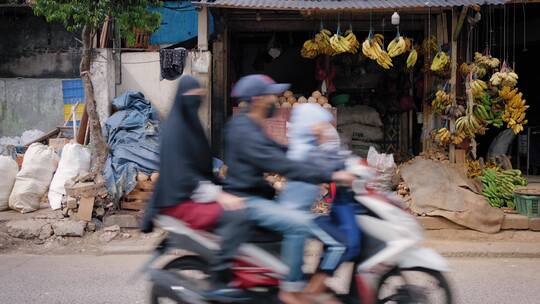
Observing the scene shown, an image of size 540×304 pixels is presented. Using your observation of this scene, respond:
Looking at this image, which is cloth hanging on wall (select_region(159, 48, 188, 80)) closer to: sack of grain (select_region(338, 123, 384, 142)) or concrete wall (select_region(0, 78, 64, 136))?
sack of grain (select_region(338, 123, 384, 142))

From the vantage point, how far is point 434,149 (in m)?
9.92

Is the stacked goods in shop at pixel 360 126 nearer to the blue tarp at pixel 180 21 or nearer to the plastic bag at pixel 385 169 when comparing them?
the plastic bag at pixel 385 169

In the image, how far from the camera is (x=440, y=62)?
9.14 meters

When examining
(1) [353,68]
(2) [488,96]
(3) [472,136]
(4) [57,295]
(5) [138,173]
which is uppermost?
(1) [353,68]

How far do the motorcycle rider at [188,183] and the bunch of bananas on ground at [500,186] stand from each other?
19.6 ft

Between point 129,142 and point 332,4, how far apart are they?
4.03m

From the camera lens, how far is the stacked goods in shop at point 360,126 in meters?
11.8

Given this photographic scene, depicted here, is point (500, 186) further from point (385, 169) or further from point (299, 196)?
point (299, 196)

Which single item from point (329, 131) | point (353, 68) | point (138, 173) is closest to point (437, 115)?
point (353, 68)

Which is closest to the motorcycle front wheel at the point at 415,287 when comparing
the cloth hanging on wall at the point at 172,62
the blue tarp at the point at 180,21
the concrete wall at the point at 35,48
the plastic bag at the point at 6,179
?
the cloth hanging on wall at the point at 172,62

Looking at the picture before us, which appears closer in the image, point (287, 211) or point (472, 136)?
point (287, 211)

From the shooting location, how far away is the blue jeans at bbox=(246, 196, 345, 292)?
3668 mm

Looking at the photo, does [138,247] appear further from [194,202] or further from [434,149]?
[434,149]

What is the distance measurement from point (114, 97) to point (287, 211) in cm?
722
